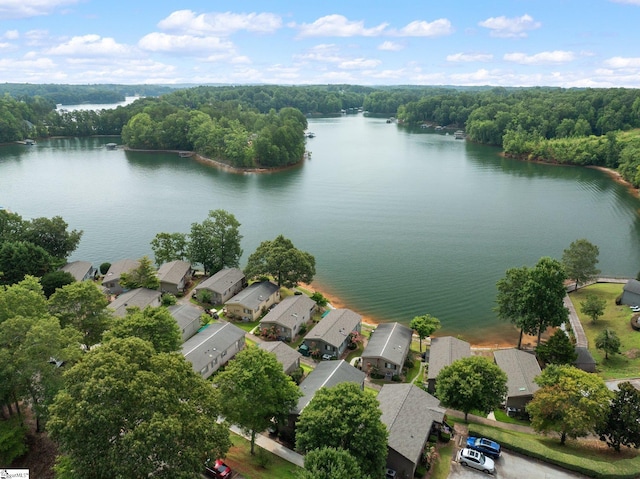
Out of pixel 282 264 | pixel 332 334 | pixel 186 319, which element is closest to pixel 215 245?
pixel 282 264

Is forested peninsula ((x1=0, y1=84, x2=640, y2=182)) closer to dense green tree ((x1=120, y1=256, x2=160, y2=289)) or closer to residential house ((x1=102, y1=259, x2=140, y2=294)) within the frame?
residential house ((x1=102, y1=259, x2=140, y2=294))

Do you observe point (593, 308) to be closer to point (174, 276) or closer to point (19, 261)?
point (174, 276)

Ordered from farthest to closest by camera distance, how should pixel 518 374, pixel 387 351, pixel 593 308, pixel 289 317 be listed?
1. pixel 593 308
2. pixel 289 317
3. pixel 387 351
4. pixel 518 374

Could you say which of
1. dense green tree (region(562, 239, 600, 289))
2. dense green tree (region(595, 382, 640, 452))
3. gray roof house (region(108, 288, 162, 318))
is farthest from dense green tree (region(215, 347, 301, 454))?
dense green tree (region(562, 239, 600, 289))

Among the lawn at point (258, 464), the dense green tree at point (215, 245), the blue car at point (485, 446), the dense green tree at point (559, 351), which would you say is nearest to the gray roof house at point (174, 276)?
the dense green tree at point (215, 245)

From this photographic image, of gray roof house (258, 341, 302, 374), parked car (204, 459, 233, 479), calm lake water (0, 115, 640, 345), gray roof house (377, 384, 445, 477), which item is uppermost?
parked car (204, 459, 233, 479)

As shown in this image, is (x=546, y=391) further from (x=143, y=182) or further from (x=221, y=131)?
(x=221, y=131)

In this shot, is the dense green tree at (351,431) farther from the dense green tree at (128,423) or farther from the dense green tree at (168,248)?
the dense green tree at (168,248)
